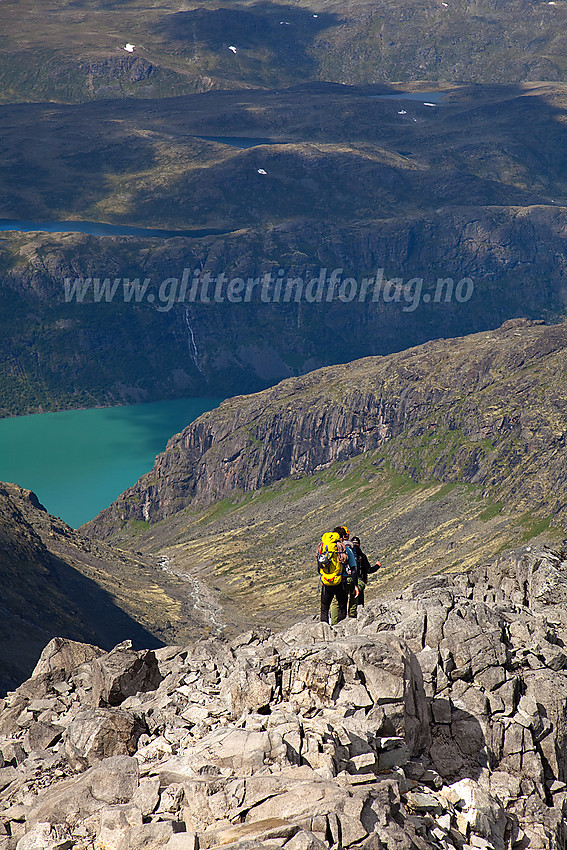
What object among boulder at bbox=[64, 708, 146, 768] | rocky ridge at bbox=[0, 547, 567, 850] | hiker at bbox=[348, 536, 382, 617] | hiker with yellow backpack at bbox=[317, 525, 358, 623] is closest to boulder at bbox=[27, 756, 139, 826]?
rocky ridge at bbox=[0, 547, 567, 850]

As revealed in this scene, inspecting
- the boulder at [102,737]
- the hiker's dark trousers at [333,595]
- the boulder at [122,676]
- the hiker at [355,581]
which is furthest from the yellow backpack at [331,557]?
the boulder at [102,737]

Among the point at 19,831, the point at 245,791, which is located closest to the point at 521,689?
the point at 245,791

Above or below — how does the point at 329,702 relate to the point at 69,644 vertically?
above

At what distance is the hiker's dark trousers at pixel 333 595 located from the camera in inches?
2467

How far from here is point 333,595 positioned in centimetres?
6347

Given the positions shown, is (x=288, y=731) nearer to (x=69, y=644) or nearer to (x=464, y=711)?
(x=464, y=711)

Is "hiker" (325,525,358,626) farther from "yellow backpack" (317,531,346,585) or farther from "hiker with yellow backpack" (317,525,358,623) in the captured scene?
"yellow backpack" (317,531,346,585)

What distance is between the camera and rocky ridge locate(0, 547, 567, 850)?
4034 centimetres

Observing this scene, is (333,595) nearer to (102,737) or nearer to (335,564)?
(335,564)

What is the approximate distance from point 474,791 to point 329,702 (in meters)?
7.51

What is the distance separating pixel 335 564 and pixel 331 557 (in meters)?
0.64

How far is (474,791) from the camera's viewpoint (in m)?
45.8

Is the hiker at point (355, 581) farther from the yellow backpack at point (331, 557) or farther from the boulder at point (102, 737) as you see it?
the boulder at point (102, 737)

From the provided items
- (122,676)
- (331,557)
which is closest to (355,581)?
(331,557)
